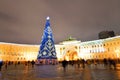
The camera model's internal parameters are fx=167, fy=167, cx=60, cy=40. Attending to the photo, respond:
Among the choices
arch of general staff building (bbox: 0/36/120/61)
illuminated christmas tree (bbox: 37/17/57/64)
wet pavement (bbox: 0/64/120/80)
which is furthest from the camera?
arch of general staff building (bbox: 0/36/120/61)

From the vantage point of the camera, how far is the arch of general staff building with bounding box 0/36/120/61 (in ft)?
250

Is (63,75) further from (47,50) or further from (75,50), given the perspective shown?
(75,50)

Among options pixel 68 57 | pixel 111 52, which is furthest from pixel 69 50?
pixel 111 52

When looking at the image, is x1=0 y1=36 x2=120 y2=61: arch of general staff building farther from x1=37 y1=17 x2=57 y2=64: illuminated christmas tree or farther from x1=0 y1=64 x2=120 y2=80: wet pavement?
x1=0 y1=64 x2=120 y2=80: wet pavement

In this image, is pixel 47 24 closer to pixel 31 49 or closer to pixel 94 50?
pixel 94 50

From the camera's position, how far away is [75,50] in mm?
95250

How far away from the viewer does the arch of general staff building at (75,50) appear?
76325mm

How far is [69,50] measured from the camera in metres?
97.4

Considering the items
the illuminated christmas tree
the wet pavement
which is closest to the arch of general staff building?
the illuminated christmas tree

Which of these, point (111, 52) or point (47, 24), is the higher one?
point (47, 24)

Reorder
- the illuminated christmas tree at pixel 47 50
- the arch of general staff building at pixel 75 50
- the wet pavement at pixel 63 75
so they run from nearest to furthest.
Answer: the wet pavement at pixel 63 75, the illuminated christmas tree at pixel 47 50, the arch of general staff building at pixel 75 50

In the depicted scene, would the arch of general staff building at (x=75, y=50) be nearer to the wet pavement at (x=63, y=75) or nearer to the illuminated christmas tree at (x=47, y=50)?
the illuminated christmas tree at (x=47, y=50)

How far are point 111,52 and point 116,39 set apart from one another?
21.4 ft

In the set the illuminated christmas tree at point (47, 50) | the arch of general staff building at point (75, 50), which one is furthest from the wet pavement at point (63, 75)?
the arch of general staff building at point (75, 50)
